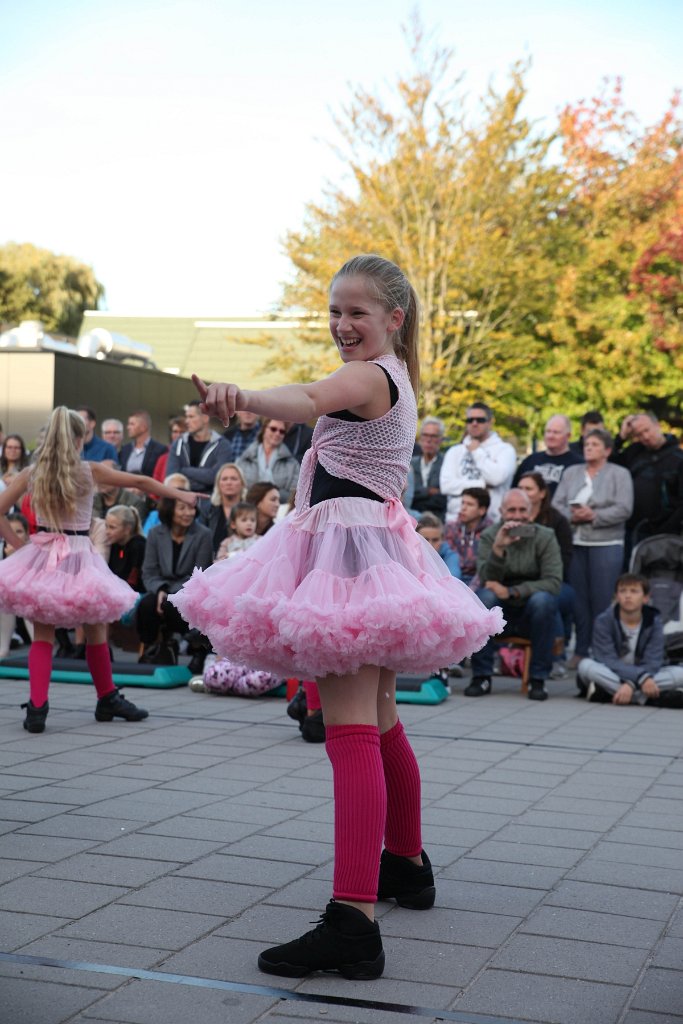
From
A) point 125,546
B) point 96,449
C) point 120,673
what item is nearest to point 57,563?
point 120,673

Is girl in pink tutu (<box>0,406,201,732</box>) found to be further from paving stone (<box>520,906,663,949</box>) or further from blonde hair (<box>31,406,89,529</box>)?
paving stone (<box>520,906,663,949</box>)

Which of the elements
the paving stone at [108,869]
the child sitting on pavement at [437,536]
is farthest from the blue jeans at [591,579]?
the paving stone at [108,869]

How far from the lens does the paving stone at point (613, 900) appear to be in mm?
4031

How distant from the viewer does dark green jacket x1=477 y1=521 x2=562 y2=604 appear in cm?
1001

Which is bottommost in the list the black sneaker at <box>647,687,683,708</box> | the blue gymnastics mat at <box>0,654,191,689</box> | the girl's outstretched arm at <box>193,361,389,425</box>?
the blue gymnastics mat at <box>0,654,191,689</box>

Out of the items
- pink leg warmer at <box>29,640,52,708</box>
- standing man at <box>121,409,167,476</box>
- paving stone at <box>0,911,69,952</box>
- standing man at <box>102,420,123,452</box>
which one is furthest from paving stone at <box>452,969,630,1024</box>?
standing man at <box>102,420,123,452</box>

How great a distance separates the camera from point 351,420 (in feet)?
12.2

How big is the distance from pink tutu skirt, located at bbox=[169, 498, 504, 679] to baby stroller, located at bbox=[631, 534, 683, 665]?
262 inches

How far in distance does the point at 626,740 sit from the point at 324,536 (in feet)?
14.8

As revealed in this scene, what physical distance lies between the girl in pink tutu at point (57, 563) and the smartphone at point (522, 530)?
11.8 feet

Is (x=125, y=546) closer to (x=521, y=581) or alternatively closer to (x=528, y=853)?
(x=521, y=581)

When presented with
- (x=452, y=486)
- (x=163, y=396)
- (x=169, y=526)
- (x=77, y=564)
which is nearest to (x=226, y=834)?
(x=77, y=564)

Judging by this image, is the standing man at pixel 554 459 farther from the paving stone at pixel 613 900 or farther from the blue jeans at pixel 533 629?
the paving stone at pixel 613 900

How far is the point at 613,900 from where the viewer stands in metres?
4.16
